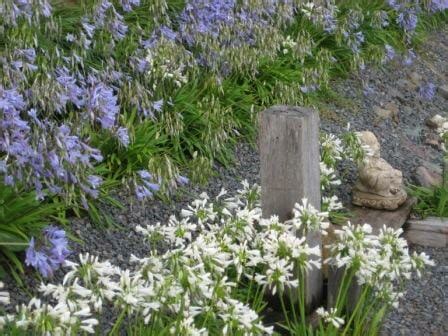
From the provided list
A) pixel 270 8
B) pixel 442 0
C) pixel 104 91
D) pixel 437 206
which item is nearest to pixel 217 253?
pixel 104 91

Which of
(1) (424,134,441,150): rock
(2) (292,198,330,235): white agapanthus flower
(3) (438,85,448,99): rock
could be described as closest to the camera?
(2) (292,198,330,235): white agapanthus flower

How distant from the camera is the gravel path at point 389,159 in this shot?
13.5 ft

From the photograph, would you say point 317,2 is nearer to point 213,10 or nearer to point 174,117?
point 213,10

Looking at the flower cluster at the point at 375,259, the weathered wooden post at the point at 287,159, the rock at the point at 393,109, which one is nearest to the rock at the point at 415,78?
the rock at the point at 393,109

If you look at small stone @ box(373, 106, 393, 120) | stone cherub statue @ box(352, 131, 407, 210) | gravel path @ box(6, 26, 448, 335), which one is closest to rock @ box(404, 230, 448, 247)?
gravel path @ box(6, 26, 448, 335)

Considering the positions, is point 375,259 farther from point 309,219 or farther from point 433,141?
point 433,141

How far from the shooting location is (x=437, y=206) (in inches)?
204

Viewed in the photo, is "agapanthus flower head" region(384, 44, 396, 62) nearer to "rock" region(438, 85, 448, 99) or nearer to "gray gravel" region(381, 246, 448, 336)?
"rock" region(438, 85, 448, 99)

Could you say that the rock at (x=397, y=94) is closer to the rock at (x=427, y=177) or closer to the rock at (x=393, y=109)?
the rock at (x=393, y=109)

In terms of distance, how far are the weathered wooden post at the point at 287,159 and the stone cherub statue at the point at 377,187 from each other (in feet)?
4.17

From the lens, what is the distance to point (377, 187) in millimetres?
4926

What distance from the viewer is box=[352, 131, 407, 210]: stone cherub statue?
4941mm

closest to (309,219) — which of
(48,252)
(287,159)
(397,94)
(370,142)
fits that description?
(287,159)

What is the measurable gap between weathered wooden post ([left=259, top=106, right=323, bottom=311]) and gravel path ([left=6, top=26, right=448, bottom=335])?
2.44 feet
